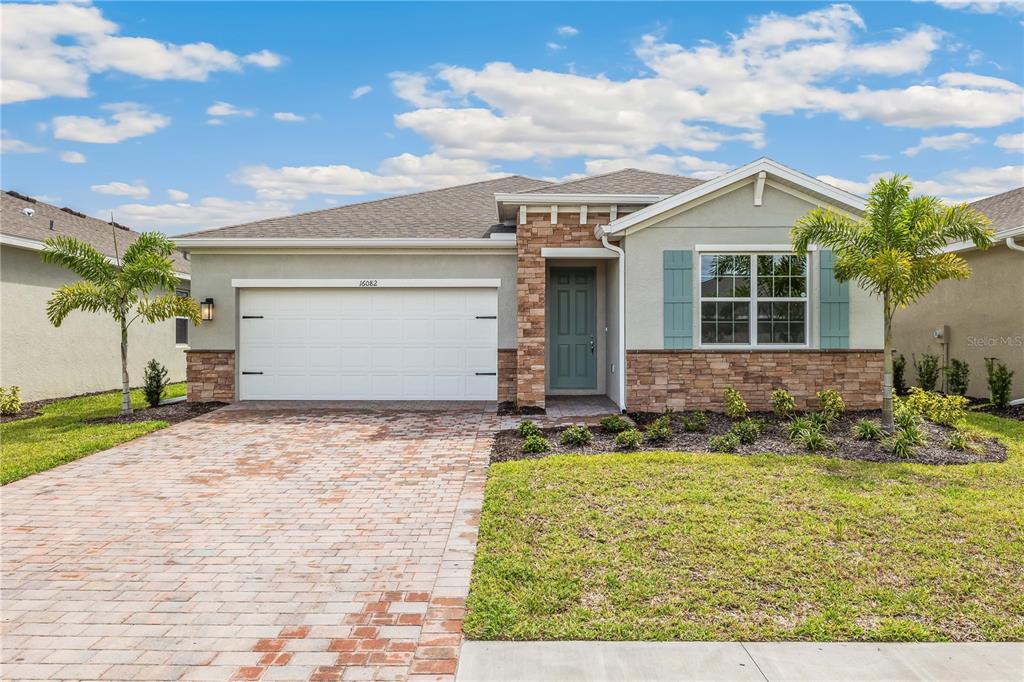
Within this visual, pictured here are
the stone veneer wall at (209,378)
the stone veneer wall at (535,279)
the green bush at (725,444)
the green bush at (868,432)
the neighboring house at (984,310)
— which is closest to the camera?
the green bush at (725,444)

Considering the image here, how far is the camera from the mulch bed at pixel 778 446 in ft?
24.4

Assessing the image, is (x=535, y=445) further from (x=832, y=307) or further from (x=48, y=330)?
(x=48, y=330)

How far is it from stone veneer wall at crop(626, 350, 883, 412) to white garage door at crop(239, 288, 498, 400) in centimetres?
318

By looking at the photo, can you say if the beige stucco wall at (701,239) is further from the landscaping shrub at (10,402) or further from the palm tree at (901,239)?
the landscaping shrub at (10,402)

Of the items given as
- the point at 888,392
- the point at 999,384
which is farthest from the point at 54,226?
the point at 999,384

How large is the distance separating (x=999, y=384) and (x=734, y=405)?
543 cm

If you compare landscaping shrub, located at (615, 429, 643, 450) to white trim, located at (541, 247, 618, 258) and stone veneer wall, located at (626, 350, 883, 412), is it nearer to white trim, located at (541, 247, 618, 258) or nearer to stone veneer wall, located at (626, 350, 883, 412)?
stone veneer wall, located at (626, 350, 883, 412)

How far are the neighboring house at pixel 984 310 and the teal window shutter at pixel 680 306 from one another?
5947 millimetres

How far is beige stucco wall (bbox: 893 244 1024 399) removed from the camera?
11.8 m

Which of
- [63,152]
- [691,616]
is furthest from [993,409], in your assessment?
[63,152]

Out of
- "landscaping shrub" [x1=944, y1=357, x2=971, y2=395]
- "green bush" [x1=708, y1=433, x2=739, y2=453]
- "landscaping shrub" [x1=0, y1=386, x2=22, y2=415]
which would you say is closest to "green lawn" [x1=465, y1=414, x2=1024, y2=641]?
"green bush" [x1=708, y1=433, x2=739, y2=453]

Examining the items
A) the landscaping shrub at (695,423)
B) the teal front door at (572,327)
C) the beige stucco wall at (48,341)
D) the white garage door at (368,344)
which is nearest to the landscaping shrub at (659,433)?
the landscaping shrub at (695,423)

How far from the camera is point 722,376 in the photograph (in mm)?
10375

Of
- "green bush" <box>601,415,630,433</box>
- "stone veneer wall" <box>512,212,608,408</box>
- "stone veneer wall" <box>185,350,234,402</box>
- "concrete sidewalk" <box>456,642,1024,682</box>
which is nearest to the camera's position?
"concrete sidewalk" <box>456,642,1024,682</box>
